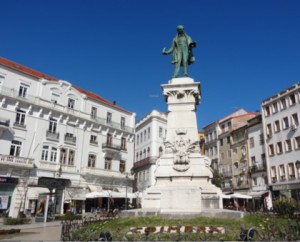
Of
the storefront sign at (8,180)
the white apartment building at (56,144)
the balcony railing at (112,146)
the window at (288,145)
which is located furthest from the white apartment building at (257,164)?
the storefront sign at (8,180)

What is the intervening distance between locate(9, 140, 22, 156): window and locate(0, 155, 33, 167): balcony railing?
4.90ft

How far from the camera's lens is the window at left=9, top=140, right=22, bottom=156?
33309 millimetres

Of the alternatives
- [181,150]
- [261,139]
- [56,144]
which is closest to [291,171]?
[261,139]

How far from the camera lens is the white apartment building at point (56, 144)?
106ft

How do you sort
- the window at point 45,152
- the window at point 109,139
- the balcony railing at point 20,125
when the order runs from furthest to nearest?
the window at point 109,139, the window at point 45,152, the balcony railing at point 20,125

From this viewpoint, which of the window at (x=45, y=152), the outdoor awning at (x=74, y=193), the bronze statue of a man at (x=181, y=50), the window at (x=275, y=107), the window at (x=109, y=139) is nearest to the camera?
the bronze statue of a man at (x=181, y=50)

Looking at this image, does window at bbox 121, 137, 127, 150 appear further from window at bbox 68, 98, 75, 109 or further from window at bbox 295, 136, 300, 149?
window at bbox 295, 136, 300, 149

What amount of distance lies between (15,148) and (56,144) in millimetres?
5283

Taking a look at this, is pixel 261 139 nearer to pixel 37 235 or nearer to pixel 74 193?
pixel 74 193

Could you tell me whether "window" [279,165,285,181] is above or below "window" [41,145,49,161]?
below

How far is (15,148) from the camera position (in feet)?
110

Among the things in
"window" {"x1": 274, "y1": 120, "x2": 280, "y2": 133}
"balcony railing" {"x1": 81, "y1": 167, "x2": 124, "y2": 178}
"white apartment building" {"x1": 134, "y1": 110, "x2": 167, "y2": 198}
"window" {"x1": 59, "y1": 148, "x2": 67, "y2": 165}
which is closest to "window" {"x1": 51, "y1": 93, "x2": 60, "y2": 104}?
"window" {"x1": 59, "y1": 148, "x2": 67, "y2": 165}

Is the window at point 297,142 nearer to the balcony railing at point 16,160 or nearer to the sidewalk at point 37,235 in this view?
the sidewalk at point 37,235

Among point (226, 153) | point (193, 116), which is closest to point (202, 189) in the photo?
point (193, 116)
